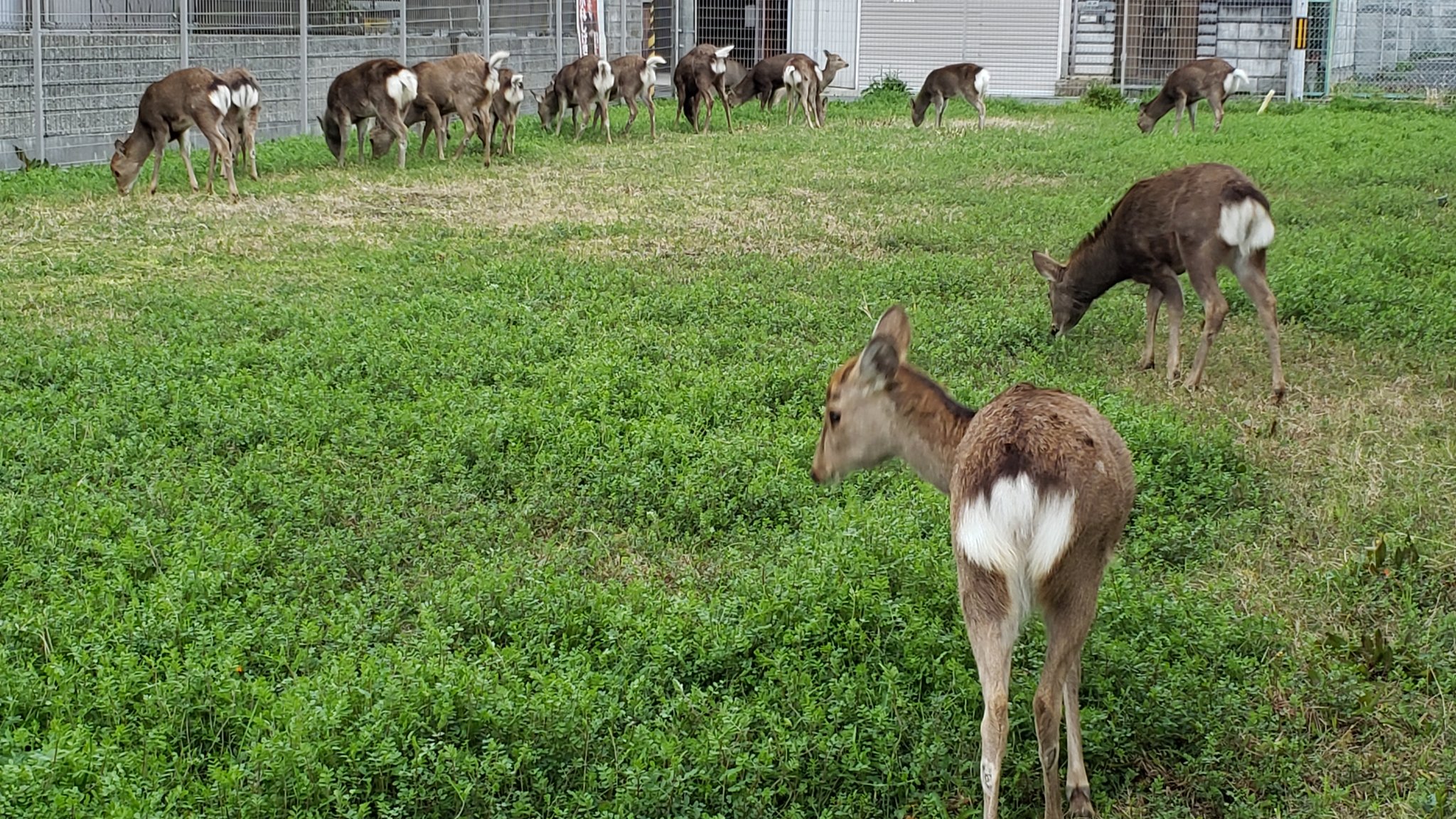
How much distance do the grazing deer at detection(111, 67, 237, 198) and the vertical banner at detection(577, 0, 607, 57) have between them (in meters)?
11.2

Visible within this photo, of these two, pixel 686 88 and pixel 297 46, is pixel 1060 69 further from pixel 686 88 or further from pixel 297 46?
pixel 297 46

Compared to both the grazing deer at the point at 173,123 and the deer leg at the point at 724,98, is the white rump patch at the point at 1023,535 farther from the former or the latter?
the deer leg at the point at 724,98

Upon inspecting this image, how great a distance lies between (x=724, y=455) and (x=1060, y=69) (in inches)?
864

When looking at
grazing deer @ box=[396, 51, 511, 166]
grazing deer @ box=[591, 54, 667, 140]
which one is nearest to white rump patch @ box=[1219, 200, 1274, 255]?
grazing deer @ box=[396, 51, 511, 166]

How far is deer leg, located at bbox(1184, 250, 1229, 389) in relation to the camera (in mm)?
6996

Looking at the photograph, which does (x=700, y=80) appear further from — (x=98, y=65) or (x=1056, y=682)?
(x=1056, y=682)

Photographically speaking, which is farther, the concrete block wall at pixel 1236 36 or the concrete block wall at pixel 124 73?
the concrete block wall at pixel 1236 36

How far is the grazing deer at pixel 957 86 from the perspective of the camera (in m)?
20.7

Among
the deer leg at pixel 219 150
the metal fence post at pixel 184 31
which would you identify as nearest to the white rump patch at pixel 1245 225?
the deer leg at pixel 219 150

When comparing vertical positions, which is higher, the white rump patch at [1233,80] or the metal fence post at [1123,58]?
the metal fence post at [1123,58]

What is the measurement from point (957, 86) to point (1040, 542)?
1832 centimetres

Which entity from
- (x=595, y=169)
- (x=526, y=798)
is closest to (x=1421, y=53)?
(x=595, y=169)

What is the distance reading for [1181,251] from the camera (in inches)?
281

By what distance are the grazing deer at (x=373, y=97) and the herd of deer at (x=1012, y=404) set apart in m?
0.02
